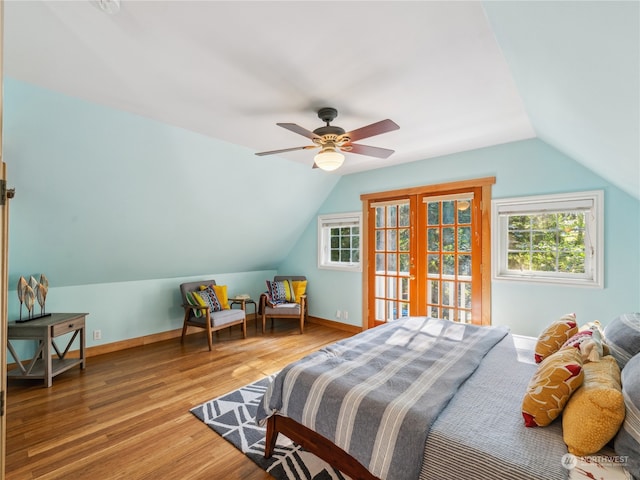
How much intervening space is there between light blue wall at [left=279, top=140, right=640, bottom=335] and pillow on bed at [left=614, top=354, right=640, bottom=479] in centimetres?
221

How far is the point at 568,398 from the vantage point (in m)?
1.33

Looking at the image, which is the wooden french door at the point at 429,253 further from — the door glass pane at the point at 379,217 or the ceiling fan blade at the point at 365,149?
the ceiling fan blade at the point at 365,149

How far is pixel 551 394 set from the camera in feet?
4.37

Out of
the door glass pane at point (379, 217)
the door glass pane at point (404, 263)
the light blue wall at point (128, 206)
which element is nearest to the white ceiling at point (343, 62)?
the light blue wall at point (128, 206)

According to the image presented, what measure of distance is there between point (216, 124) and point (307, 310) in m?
3.51

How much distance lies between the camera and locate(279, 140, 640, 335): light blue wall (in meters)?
2.84

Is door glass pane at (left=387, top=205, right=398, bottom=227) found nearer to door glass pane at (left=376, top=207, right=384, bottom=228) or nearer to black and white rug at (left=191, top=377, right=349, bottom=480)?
door glass pane at (left=376, top=207, right=384, bottom=228)

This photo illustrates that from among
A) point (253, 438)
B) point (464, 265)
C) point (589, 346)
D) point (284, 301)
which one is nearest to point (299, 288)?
point (284, 301)

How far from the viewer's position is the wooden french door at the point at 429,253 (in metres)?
3.66

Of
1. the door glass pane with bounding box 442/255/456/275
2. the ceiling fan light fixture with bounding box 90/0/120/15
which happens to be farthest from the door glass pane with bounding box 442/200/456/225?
the ceiling fan light fixture with bounding box 90/0/120/15

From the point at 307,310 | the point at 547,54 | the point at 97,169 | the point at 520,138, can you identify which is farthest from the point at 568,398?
the point at 307,310

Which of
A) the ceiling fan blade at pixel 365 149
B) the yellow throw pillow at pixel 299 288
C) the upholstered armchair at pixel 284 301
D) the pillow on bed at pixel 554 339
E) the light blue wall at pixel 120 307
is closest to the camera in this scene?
the pillow on bed at pixel 554 339

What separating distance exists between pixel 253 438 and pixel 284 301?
2.86 m

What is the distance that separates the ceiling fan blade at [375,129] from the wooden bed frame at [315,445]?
6.50ft
